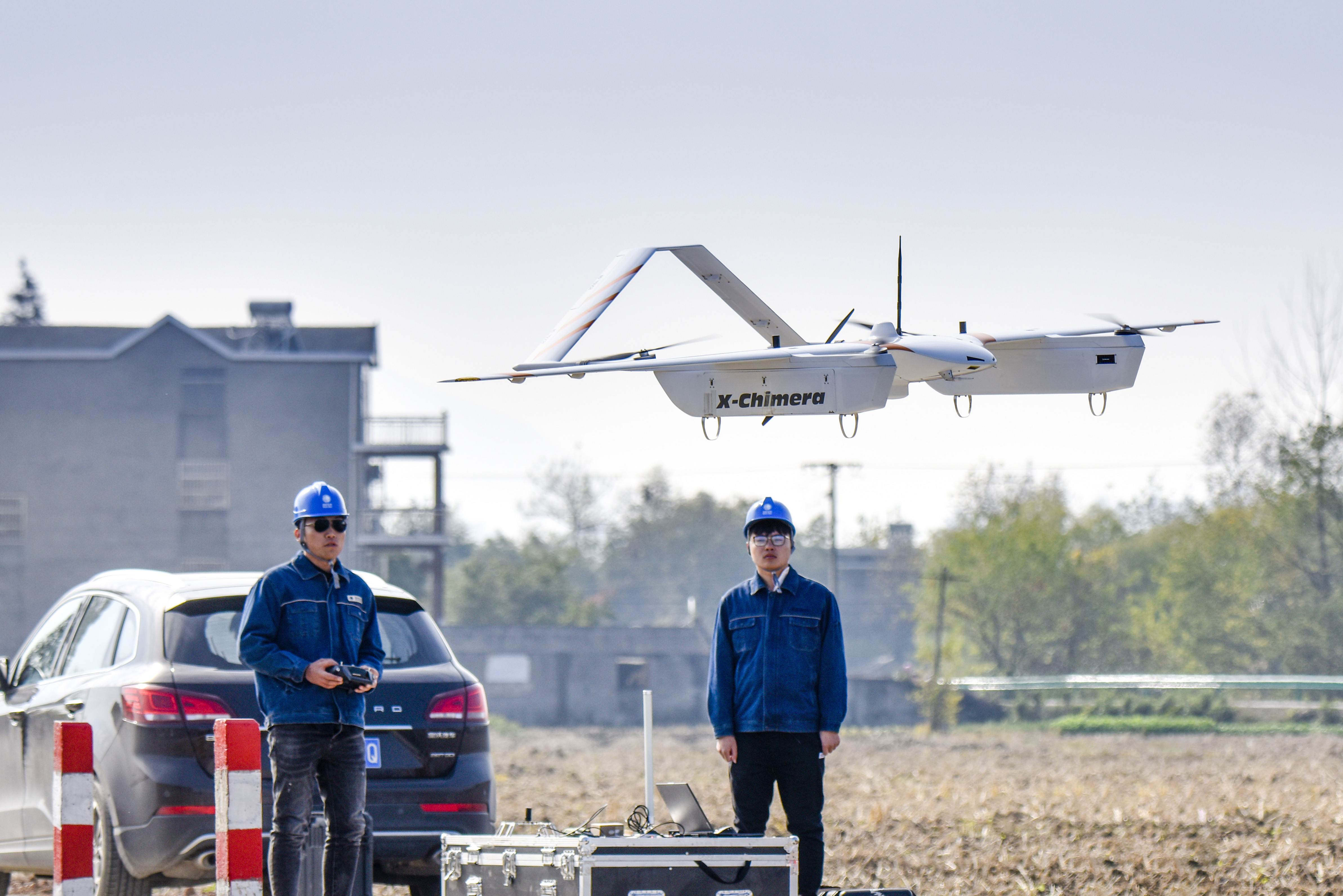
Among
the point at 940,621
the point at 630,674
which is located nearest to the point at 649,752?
the point at 940,621

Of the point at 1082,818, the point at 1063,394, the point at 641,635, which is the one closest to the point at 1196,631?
the point at 641,635

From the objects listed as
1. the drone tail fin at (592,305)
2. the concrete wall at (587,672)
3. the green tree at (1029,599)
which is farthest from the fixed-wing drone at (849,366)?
the green tree at (1029,599)

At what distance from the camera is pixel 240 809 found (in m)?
5.95

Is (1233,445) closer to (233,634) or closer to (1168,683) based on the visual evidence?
(1168,683)

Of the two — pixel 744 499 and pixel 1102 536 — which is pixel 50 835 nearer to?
pixel 1102 536

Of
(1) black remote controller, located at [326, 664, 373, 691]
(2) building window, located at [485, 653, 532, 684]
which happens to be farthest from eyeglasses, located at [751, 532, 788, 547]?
(2) building window, located at [485, 653, 532, 684]

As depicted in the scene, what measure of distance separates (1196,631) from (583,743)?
145 feet

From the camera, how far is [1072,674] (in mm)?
87250

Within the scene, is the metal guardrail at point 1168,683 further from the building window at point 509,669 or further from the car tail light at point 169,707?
the car tail light at point 169,707

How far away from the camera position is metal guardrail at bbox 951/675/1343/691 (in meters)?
54.4

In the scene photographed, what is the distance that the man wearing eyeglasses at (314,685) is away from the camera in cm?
Answer: 673

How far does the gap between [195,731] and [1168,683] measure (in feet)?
190

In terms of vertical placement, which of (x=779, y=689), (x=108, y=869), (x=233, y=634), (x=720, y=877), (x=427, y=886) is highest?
(x=233, y=634)

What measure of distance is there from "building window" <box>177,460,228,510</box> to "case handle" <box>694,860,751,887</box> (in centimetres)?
5356
